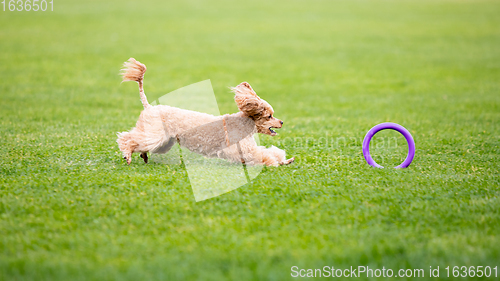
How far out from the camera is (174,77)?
1359cm

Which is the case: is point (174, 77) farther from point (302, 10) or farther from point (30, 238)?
point (302, 10)

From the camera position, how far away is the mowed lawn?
343cm

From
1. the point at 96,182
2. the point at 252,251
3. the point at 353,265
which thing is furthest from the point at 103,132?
the point at 353,265

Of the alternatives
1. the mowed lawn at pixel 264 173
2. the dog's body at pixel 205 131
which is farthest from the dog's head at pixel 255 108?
the mowed lawn at pixel 264 173

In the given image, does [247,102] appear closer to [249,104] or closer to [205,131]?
[249,104]

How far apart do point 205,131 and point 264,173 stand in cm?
89

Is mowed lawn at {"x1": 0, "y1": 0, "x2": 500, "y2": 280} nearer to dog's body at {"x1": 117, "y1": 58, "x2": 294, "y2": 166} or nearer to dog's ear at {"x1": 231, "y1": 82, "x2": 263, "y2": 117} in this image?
dog's body at {"x1": 117, "y1": 58, "x2": 294, "y2": 166}

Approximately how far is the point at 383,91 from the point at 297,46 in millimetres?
7398

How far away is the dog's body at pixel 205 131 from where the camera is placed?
5402mm

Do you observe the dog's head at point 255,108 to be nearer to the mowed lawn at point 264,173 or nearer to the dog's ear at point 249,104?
the dog's ear at point 249,104

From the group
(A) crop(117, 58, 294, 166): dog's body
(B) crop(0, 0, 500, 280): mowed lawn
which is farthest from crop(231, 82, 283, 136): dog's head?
(B) crop(0, 0, 500, 280): mowed lawn

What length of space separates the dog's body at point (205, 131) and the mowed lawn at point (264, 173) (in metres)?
0.30

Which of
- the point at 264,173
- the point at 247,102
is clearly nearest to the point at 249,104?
the point at 247,102

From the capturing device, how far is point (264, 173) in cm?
534
